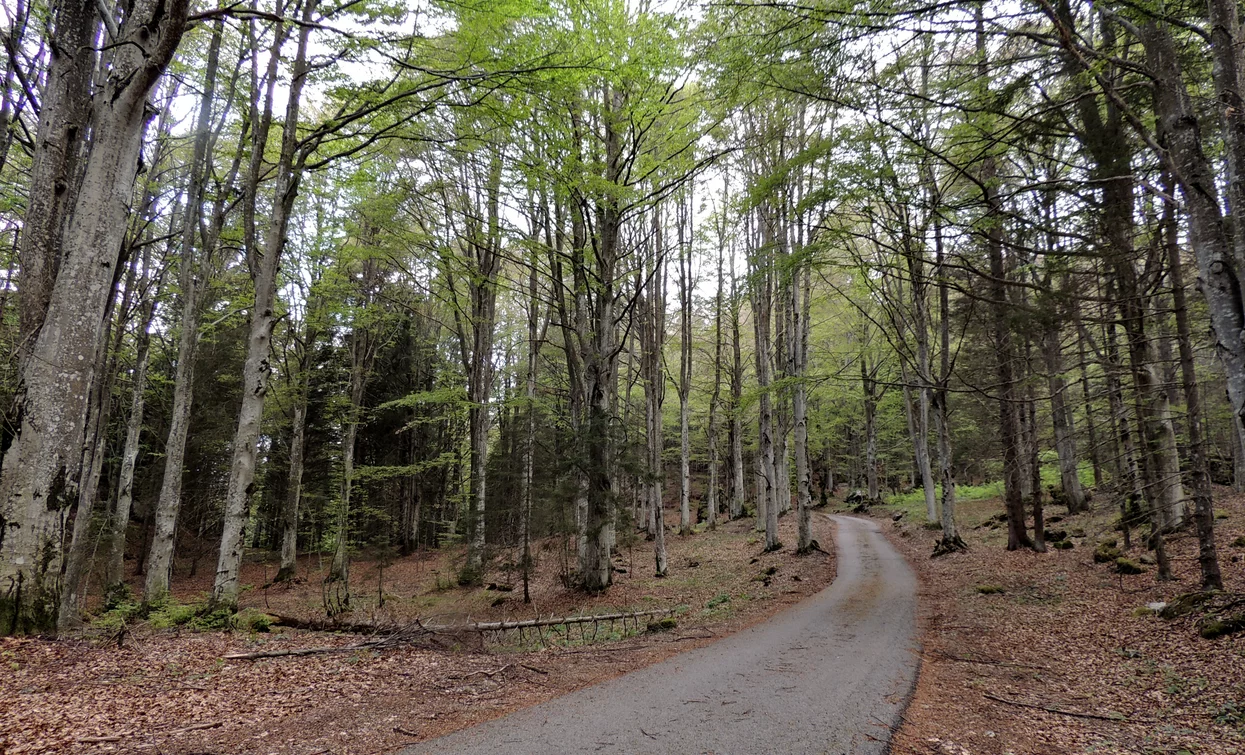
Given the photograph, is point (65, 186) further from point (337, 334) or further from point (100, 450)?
point (337, 334)

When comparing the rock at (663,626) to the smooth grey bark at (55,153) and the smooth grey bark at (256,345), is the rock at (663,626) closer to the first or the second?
the smooth grey bark at (256,345)

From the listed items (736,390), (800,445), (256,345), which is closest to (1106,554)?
(800,445)

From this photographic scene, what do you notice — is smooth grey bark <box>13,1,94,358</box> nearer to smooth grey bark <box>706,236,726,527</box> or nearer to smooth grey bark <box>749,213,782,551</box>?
smooth grey bark <box>749,213,782,551</box>

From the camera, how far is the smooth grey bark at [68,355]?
16.3 ft

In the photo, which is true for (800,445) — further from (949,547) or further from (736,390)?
(736,390)

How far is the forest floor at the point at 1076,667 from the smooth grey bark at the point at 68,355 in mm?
8023

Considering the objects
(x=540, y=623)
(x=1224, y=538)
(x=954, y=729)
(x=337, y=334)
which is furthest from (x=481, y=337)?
(x=1224, y=538)

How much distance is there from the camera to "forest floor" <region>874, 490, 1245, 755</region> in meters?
4.38

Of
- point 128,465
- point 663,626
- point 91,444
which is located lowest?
point 663,626

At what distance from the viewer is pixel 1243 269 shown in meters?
4.70

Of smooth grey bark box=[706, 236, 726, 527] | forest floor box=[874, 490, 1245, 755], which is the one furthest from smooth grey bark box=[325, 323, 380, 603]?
forest floor box=[874, 490, 1245, 755]

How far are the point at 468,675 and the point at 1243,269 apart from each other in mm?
8581

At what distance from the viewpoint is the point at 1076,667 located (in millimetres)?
6270

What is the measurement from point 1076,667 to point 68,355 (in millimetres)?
11719
